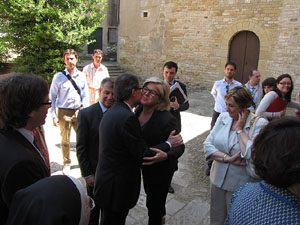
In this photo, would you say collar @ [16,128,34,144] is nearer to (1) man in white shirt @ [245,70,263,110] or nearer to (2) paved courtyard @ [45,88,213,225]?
(2) paved courtyard @ [45,88,213,225]

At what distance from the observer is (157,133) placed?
2.36 meters

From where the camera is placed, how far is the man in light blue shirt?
4.03m

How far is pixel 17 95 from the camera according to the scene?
4.50 ft

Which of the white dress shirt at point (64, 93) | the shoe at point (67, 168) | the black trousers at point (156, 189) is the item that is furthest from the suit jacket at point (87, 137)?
the shoe at point (67, 168)

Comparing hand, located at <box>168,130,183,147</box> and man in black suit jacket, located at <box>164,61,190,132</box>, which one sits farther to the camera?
man in black suit jacket, located at <box>164,61,190,132</box>

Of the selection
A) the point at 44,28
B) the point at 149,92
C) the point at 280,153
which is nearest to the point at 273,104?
the point at 149,92

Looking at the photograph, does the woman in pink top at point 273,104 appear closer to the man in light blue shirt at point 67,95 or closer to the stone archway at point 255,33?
the man in light blue shirt at point 67,95

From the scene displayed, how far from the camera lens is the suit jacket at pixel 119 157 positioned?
1.98 metres

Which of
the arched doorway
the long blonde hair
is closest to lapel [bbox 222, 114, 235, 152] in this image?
the long blonde hair

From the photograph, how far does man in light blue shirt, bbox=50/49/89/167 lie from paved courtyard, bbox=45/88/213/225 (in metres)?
0.83

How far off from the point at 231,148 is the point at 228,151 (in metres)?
0.05

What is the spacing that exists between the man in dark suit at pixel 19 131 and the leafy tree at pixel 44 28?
7.76 metres

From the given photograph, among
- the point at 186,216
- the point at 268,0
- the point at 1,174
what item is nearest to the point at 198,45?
the point at 268,0

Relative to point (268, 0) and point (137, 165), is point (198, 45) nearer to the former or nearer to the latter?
point (268, 0)
